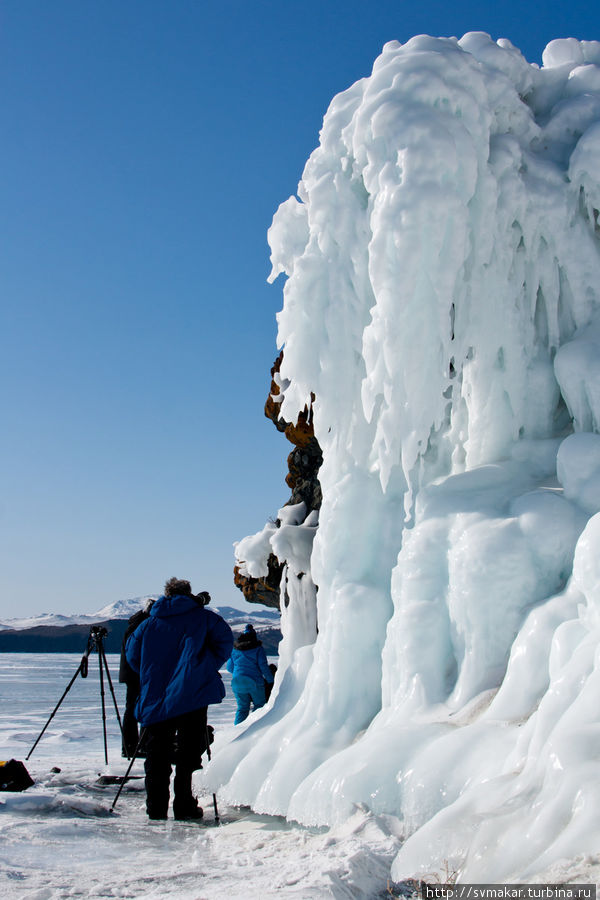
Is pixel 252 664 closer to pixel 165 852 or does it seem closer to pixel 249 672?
pixel 249 672

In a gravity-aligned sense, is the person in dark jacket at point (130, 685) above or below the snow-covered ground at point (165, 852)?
above

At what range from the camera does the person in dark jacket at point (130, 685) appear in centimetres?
615

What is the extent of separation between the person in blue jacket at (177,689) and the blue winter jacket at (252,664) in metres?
3.64

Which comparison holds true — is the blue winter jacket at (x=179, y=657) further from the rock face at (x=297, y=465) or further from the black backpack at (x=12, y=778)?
the rock face at (x=297, y=465)

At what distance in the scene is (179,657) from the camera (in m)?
5.34

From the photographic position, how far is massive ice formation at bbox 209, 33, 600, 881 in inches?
180

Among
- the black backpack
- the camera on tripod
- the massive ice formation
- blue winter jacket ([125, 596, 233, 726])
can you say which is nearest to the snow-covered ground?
the black backpack

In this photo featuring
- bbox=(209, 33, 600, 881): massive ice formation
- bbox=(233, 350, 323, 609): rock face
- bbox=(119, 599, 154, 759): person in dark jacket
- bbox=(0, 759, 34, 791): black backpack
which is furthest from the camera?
bbox=(233, 350, 323, 609): rock face

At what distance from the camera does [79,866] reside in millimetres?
3787

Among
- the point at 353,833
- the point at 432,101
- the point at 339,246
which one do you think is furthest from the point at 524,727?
the point at 432,101

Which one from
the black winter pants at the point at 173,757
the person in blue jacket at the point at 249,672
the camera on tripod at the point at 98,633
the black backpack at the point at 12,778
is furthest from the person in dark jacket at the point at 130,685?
the person in blue jacket at the point at 249,672

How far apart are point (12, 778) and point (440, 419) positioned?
4.22 m

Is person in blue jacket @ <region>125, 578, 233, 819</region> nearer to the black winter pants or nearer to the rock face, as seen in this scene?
the black winter pants

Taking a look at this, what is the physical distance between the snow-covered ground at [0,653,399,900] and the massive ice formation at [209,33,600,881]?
0.38 m
